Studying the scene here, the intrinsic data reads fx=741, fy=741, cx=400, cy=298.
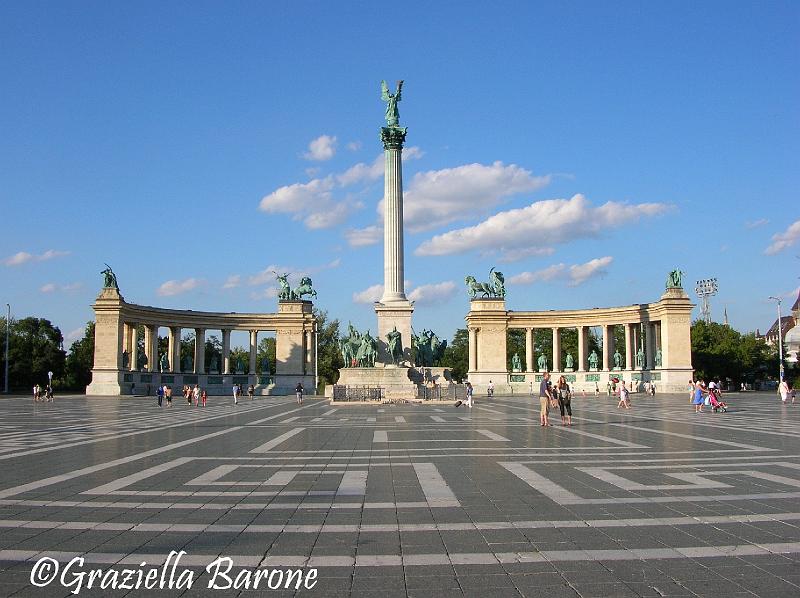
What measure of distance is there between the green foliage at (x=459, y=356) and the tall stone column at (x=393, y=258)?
72.7m

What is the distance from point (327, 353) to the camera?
131250mm

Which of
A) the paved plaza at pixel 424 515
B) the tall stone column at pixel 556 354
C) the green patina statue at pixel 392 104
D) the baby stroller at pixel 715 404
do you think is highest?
the green patina statue at pixel 392 104

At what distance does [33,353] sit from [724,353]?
95.9 m

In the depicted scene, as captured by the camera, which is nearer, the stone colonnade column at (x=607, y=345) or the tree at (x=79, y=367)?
the stone colonnade column at (x=607, y=345)

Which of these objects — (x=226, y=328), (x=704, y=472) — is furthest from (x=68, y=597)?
(x=226, y=328)

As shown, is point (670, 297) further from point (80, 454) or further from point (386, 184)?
point (80, 454)

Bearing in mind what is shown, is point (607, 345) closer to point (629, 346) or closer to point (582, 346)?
point (629, 346)

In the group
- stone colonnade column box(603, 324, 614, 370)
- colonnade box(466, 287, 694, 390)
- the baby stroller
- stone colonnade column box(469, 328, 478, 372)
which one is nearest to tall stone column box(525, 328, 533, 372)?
colonnade box(466, 287, 694, 390)

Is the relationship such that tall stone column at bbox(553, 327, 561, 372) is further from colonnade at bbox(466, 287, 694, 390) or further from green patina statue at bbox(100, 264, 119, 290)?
green patina statue at bbox(100, 264, 119, 290)

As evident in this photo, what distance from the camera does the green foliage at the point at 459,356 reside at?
144250 mm

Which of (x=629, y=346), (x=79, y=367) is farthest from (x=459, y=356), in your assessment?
(x=79, y=367)

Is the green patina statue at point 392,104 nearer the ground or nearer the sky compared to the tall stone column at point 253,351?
nearer the sky

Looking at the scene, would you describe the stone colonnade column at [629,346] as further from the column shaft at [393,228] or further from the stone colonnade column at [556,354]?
the column shaft at [393,228]

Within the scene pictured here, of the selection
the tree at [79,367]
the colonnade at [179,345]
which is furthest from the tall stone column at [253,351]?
the tree at [79,367]
